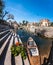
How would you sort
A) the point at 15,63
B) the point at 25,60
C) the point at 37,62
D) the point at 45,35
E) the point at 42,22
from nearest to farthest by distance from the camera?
the point at 15,63, the point at 25,60, the point at 37,62, the point at 45,35, the point at 42,22

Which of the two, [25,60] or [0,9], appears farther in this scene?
[0,9]

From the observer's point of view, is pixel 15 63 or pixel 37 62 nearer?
pixel 15 63

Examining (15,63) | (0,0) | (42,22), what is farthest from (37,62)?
(42,22)

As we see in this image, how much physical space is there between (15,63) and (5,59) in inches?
33.7

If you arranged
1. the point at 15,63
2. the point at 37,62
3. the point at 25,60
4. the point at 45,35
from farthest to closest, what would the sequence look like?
the point at 45,35 < the point at 37,62 < the point at 25,60 < the point at 15,63

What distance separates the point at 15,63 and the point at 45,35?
48936 mm

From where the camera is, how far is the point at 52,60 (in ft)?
46.5

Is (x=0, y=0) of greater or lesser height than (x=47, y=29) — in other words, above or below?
above

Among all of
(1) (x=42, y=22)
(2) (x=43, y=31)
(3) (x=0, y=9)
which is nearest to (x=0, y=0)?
(3) (x=0, y=9)

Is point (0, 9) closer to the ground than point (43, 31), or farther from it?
farther from it

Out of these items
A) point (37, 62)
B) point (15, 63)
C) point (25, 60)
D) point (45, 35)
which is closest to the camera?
point (15, 63)

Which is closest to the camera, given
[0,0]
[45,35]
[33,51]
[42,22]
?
[33,51]

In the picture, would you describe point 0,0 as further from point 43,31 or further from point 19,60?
point 19,60

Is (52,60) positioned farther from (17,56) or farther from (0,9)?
(0,9)
